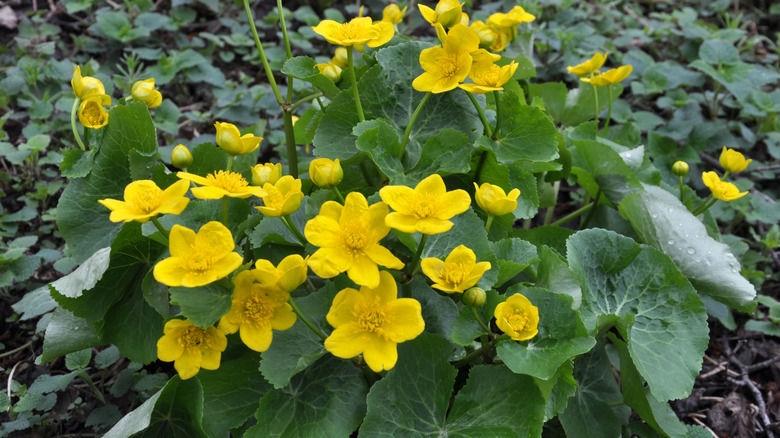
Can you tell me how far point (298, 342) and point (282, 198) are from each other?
0.35 meters

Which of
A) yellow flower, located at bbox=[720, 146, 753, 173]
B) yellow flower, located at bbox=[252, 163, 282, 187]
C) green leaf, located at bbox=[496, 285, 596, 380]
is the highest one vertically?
yellow flower, located at bbox=[252, 163, 282, 187]

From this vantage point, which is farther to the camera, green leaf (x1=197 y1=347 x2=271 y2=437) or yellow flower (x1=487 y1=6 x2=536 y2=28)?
yellow flower (x1=487 y1=6 x2=536 y2=28)

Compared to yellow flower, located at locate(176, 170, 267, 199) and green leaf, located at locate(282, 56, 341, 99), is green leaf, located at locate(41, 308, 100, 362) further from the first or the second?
green leaf, located at locate(282, 56, 341, 99)

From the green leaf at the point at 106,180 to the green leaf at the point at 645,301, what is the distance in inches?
46.3

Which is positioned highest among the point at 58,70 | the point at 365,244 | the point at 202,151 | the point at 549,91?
the point at 365,244

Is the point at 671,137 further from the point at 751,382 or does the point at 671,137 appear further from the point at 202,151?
the point at 202,151

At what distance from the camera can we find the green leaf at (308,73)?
165 centimetres

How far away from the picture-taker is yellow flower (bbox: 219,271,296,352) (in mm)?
1212

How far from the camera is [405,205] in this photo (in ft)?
3.89

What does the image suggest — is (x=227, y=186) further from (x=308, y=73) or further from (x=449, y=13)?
(x=449, y=13)

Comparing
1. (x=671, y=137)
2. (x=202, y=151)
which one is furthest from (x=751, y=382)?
(x=202, y=151)

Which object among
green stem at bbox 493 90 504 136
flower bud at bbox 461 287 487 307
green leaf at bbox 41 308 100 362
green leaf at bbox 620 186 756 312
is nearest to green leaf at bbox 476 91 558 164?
green stem at bbox 493 90 504 136

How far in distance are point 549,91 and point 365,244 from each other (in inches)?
57.8

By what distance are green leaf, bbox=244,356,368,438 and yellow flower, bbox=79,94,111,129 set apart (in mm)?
838
